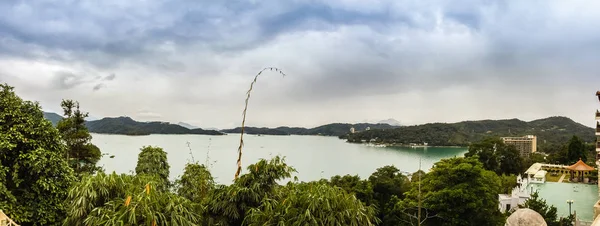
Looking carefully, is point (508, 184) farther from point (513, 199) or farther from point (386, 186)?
point (386, 186)

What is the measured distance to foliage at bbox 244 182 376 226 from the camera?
4.95m

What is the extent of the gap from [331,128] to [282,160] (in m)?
131

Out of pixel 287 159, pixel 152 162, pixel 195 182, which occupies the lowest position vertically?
pixel 287 159

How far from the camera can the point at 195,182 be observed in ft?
32.2

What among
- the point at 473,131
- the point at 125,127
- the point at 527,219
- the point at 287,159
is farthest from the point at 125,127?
the point at 527,219

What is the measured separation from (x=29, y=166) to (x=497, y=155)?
96.7ft

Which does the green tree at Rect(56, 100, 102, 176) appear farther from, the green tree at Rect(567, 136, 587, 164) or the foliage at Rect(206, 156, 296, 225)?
the green tree at Rect(567, 136, 587, 164)

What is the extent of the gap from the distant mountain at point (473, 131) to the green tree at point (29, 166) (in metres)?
77.7

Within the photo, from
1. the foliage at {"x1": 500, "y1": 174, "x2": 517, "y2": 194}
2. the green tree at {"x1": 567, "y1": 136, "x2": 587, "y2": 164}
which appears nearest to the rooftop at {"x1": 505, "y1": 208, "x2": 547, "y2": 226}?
the foliage at {"x1": 500, "y1": 174, "x2": 517, "y2": 194}

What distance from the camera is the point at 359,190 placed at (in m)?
15.1

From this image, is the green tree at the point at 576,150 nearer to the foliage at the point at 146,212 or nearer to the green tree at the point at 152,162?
the green tree at the point at 152,162

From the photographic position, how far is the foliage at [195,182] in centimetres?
873

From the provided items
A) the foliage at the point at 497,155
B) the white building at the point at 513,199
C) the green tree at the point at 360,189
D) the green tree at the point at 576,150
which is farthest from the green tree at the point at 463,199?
the green tree at the point at 576,150

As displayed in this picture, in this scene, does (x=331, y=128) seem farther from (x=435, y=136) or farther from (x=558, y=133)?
(x=558, y=133)
